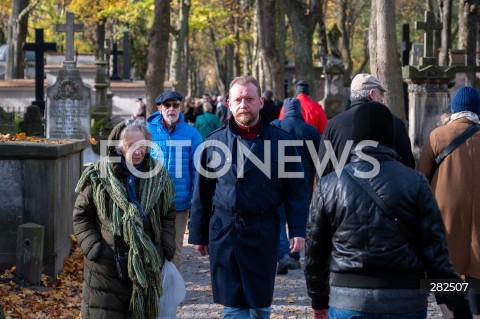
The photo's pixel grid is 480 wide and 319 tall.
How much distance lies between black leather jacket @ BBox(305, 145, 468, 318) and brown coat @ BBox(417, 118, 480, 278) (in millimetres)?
2581

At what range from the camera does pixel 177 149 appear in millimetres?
9016

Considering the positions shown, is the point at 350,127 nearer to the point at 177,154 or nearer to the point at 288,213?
the point at 288,213

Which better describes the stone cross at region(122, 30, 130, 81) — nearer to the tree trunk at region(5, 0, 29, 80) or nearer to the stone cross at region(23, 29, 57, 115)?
the tree trunk at region(5, 0, 29, 80)

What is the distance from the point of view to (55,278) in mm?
10359

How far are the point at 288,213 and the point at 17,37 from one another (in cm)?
3122

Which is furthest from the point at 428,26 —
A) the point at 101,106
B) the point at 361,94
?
the point at 101,106

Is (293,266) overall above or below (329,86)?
below

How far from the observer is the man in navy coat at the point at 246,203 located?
6.64 metres

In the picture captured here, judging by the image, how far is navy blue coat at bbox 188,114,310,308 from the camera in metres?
6.63

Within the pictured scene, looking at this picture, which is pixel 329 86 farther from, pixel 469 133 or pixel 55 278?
pixel 469 133

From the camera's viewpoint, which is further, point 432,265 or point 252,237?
point 252,237

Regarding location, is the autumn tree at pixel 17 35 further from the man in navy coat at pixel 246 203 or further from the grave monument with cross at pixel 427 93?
the man in navy coat at pixel 246 203

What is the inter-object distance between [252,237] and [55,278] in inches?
167

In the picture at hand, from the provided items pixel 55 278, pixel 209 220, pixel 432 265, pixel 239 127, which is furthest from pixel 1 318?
pixel 55 278
